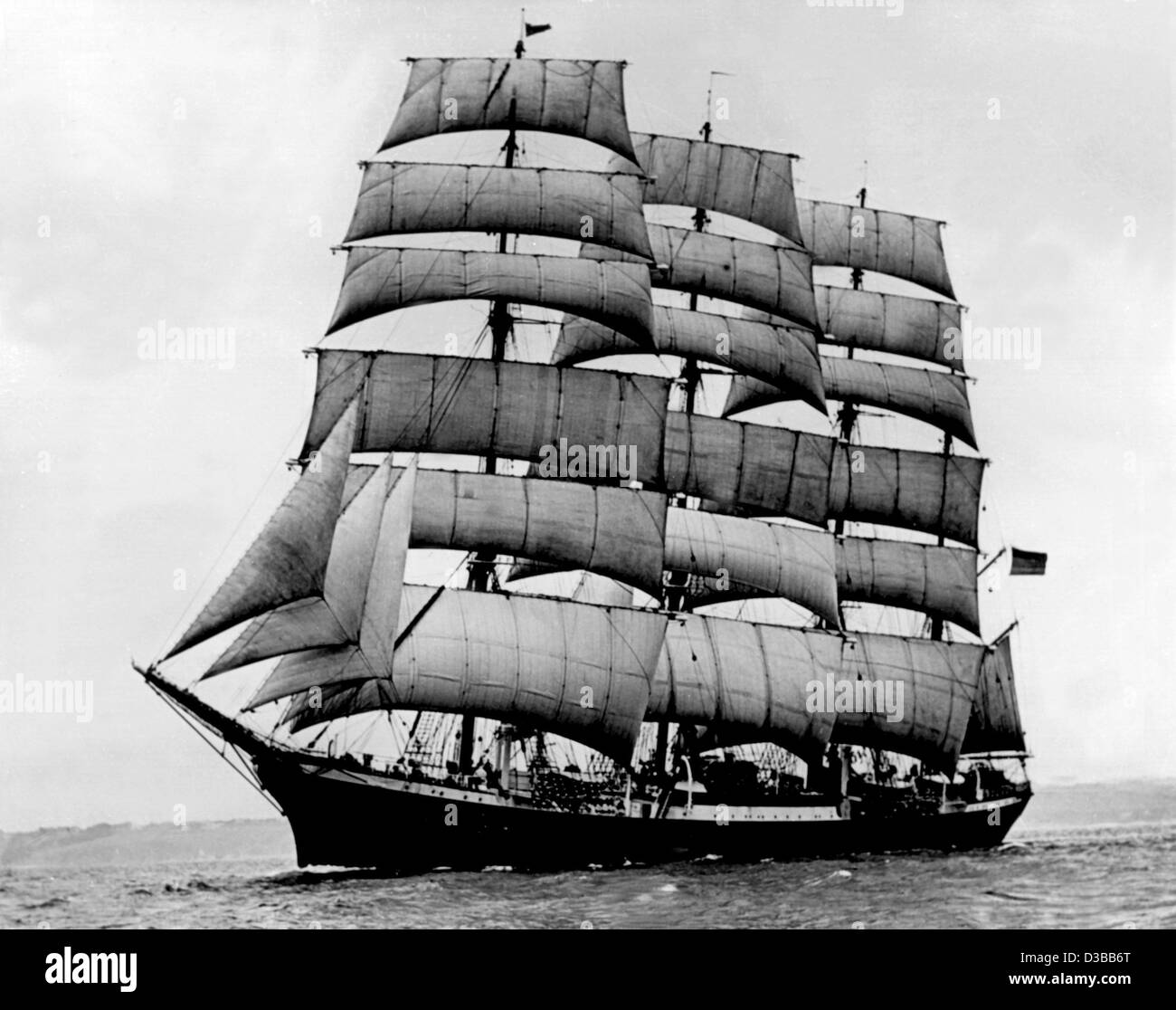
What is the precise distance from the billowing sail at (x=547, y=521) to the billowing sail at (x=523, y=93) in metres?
8.72

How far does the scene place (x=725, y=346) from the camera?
45.0 meters

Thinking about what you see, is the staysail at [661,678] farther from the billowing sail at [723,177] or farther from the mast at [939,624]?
the billowing sail at [723,177]

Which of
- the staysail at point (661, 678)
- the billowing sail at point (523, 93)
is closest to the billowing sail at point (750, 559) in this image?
the staysail at point (661, 678)

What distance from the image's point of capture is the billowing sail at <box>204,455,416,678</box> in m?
31.5

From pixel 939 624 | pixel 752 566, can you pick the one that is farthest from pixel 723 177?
pixel 939 624

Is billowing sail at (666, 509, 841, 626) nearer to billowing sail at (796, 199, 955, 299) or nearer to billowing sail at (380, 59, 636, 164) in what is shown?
billowing sail at (796, 199, 955, 299)

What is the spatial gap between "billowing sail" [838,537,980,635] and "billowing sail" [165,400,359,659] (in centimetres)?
2106

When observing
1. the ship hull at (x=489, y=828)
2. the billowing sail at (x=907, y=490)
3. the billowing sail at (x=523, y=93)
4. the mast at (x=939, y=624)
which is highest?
the billowing sail at (x=523, y=93)

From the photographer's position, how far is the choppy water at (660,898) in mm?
26328

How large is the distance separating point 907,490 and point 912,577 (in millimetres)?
2756

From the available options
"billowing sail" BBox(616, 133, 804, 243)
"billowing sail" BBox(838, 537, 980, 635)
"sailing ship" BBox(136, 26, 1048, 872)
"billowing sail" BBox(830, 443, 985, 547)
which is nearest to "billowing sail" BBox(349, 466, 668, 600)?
"sailing ship" BBox(136, 26, 1048, 872)

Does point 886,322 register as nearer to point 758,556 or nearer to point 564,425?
point 758,556
